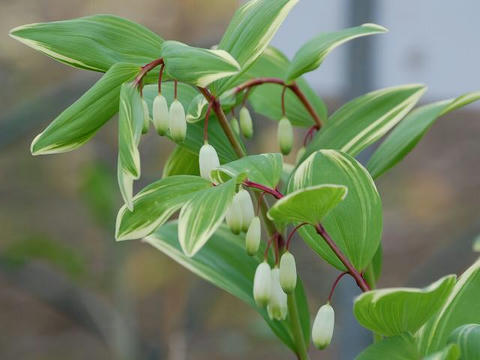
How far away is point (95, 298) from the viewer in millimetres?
1953

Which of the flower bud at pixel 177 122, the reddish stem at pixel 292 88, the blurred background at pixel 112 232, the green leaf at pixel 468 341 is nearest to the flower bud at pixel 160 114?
the flower bud at pixel 177 122

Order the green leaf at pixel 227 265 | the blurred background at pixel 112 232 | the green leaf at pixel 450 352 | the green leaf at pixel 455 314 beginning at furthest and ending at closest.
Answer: the blurred background at pixel 112 232, the green leaf at pixel 227 265, the green leaf at pixel 455 314, the green leaf at pixel 450 352

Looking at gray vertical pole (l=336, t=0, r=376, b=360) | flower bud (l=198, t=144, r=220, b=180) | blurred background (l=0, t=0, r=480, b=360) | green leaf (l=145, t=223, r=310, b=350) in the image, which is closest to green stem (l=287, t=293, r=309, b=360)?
green leaf (l=145, t=223, r=310, b=350)

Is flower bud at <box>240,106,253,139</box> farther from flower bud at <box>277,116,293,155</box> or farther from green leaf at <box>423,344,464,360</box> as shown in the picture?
green leaf at <box>423,344,464,360</box>

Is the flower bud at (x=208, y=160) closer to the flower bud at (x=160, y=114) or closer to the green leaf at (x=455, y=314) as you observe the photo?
the flower bud at (x=160, y=114)

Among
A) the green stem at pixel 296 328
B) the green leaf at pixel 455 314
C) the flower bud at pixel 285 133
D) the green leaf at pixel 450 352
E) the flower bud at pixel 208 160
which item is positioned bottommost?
the green stem at pixel 296 328

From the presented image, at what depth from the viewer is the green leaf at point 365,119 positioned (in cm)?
54

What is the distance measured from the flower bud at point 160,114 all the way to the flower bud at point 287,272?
112mm

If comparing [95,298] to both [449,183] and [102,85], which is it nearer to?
[449,183]

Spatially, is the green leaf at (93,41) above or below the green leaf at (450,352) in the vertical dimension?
above

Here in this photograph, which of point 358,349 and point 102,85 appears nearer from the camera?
point 102,85

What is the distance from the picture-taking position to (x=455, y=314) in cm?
47

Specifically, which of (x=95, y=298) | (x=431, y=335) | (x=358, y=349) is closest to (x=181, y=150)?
(x=431, y=335)

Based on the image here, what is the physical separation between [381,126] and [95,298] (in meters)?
1.54
